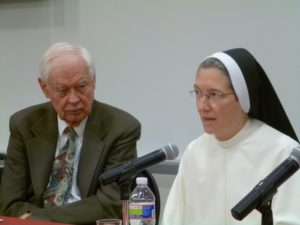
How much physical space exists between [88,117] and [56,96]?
23 cm

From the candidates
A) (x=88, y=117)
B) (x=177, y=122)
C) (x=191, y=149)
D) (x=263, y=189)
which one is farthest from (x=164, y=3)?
(x=263, y=189)

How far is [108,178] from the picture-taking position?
183cm

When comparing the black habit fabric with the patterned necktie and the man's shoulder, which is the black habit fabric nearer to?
the patterned necktie

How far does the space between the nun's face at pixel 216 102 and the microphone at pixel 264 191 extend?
0.89 m

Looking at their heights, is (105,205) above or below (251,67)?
below

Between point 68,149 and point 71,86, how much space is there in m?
0.38

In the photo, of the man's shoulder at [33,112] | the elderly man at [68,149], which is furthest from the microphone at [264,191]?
the man's shoulder at [33,112]

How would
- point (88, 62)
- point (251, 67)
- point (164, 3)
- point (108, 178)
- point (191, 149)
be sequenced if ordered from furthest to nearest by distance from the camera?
1. point (164, 3)
2. point (88, 62)
3. point (191, 149)
4. point (251, 67)
5. point (108, 178)

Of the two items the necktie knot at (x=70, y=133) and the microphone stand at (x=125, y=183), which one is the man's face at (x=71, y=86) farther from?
the microphone stand at (x=125, y=183)

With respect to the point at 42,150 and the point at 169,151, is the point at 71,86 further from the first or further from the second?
the point at 169,151

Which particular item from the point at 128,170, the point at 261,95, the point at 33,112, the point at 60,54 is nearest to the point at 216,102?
the point at 261,95

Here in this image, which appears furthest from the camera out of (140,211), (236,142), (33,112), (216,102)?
(33,112)

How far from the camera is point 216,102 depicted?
2.47m

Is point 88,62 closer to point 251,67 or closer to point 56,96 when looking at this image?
point 56,96
